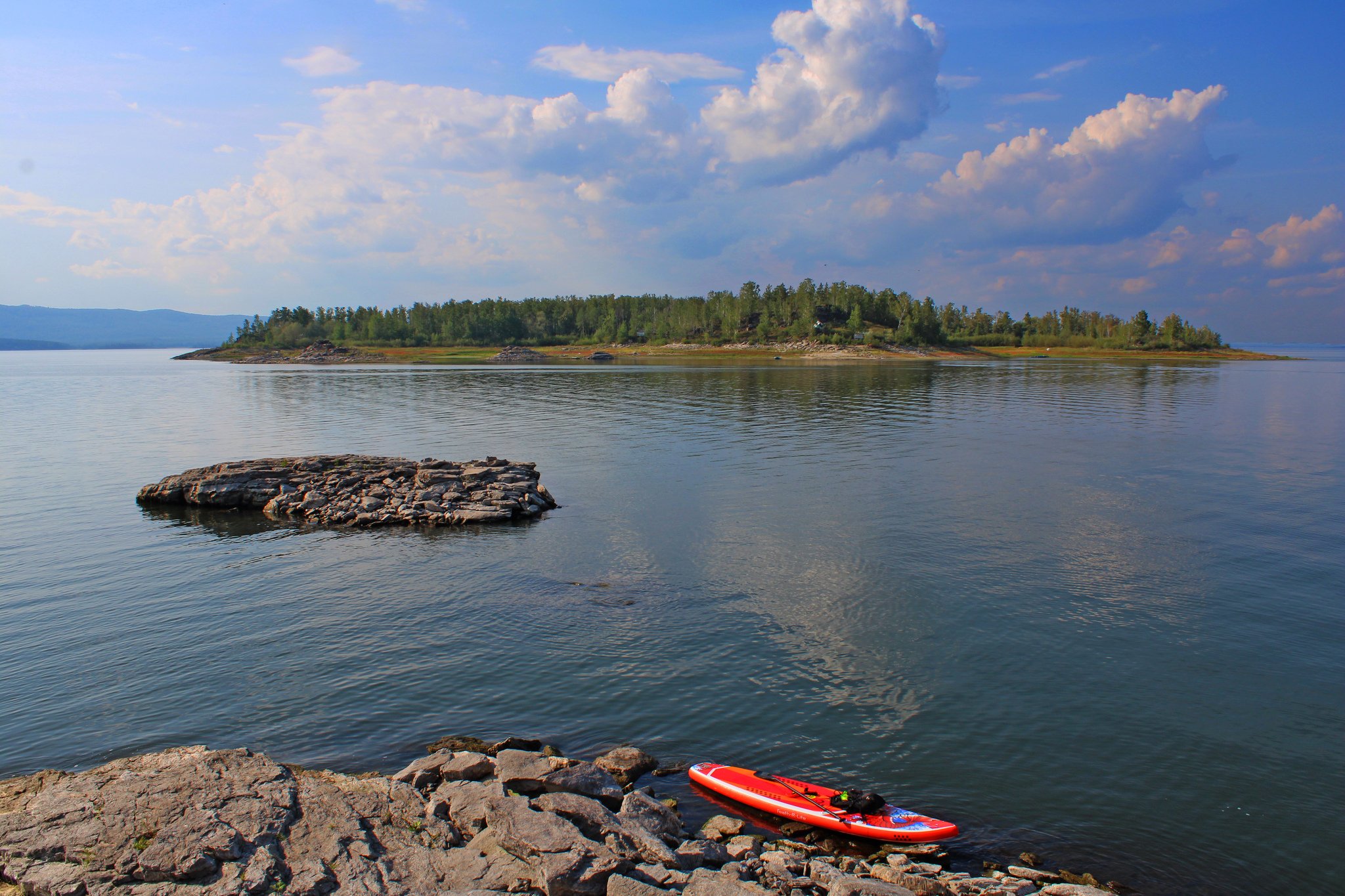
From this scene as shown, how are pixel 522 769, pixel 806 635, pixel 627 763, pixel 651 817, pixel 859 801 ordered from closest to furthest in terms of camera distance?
pixel 651 817 → pixel 859 801 → pixel 522 769 → pixel 627 763 → pixel 806 635

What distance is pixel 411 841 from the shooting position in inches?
560

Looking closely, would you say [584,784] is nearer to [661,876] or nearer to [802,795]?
[661,876]

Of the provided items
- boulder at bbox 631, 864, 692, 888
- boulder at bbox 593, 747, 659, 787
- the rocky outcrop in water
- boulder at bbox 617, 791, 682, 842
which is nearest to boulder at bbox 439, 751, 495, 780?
boulder at bbox 593, 747, 659, 787

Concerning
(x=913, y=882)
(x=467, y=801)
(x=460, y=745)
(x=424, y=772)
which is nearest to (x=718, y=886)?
(x=913, y=882)

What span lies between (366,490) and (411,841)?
3576cm

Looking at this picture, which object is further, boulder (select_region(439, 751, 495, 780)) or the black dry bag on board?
boulder (select_region(439, 751, 495, 780))

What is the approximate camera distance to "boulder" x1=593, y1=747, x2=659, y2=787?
694 inches

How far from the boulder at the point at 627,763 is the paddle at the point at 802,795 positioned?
8.46 ft

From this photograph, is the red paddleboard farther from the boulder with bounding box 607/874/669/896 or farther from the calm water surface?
the boulder with bounding box 607/874/669/896

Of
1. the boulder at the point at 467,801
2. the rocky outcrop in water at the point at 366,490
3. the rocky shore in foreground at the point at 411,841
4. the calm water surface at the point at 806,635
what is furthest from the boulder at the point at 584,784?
the rocky outcrop in water at the point at 366,490

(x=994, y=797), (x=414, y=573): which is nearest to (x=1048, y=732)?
(x=994, y=797)

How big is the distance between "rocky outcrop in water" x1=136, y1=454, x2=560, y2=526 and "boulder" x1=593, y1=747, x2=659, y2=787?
26.7 m

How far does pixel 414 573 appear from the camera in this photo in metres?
33.7

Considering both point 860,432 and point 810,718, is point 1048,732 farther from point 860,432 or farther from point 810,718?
point 860,432
